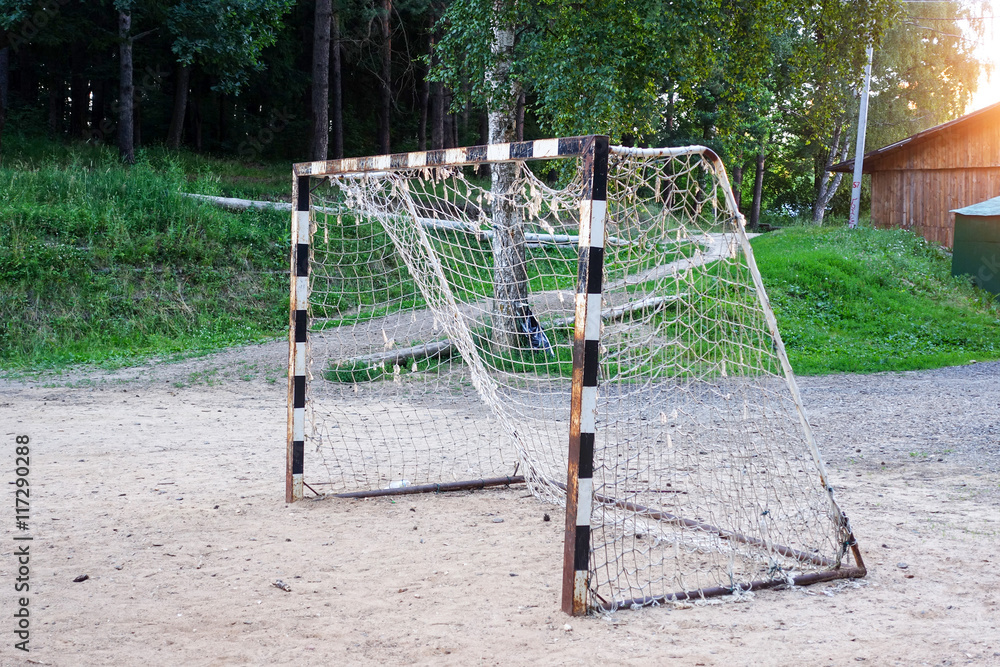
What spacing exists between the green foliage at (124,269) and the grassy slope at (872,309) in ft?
27.0

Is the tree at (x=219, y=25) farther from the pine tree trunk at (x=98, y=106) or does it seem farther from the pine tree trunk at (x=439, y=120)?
the pine tree trunk at (x=98, y=106)

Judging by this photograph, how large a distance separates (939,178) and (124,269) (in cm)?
1951

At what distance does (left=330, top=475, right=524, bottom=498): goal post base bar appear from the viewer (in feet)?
18.2

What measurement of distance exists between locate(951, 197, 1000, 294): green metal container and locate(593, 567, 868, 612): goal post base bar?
14.6 m

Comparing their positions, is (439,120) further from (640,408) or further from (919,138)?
(640,408)

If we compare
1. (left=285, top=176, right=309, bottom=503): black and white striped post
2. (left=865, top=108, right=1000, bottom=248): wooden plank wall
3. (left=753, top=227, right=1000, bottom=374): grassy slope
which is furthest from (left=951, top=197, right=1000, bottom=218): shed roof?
(left=285, top=176, right=309, bottom=503): black and white striped post

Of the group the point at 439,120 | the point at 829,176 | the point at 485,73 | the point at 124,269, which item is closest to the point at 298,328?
the point at 485,73

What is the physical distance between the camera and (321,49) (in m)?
19.7

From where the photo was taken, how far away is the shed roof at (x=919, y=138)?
65.5ft

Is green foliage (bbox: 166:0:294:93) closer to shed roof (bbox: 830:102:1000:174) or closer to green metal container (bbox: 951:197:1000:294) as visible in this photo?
green metal container (bbox: 951:197:1000:294)

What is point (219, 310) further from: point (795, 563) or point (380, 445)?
point (795, 563)

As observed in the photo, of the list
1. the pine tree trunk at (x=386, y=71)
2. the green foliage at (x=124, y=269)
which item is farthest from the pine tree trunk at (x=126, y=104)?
the pine tree trunk at (x=386, y=71)

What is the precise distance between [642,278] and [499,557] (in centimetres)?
168

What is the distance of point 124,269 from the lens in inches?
513
